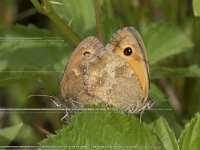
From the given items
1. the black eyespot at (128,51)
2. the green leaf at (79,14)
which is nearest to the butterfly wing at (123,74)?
the black eyespot at (128,51)

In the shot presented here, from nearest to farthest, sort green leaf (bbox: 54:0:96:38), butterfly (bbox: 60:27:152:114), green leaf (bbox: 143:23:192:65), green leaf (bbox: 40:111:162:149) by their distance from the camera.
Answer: green leaf (bbox: 40:111:162:149) → butterfly (bbox: 60:27:152:114) → green leaf (bbox: 54:0:96:38) → green leaf (bbox: 143:23:192:65)

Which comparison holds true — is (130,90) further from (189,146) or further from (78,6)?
(78,6)

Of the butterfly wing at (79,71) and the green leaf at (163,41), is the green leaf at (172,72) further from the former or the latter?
the butterfly wing at (79,71)

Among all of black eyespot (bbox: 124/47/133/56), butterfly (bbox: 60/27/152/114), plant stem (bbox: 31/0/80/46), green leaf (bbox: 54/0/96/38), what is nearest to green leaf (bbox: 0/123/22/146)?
butterfly (bbox: 60/27/152/114)

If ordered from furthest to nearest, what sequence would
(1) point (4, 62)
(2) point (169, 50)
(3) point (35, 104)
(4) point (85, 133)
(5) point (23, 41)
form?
(3) point (35, 104) < (2) point (169, 50) < (5) point (23, 41) < (1) point (4, 62) < (4) point (85, 133)

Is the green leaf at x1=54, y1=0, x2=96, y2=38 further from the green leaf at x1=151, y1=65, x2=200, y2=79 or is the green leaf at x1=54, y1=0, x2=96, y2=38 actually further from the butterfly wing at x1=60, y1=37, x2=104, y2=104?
the butterfly wing at x1=60, y1=37, x2=104, y2=104

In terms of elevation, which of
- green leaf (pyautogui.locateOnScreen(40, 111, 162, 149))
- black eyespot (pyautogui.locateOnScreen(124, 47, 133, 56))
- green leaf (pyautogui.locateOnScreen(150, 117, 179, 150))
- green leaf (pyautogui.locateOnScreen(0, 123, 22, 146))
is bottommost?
green leaf (pyautogui.locateOnScreen(0, 123, 22, 146))

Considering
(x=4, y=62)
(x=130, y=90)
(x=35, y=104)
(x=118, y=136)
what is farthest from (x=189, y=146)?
(x=35, y=104)
